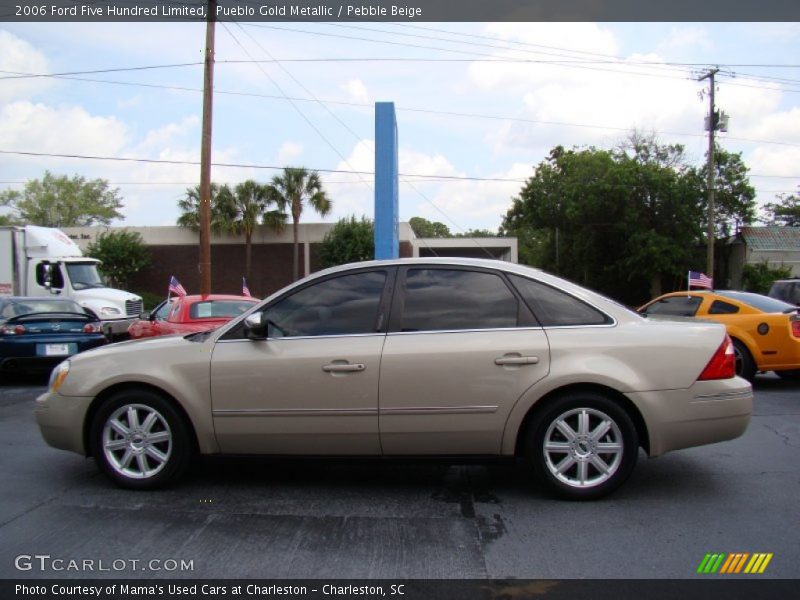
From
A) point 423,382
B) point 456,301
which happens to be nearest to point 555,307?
point 456,301

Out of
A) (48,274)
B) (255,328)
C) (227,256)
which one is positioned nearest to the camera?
(255,328)

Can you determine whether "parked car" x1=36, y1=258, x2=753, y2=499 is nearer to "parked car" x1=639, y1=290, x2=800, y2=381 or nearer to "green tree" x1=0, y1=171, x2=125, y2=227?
"parked car" x1=639, y1=290, x2=800, y2=381

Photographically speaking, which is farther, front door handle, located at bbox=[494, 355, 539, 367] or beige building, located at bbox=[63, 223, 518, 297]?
beige building, located at bbox=[63, 223, 518, 297]

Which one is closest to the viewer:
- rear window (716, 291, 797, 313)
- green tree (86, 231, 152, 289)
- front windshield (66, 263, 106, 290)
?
rear window (716, 291, 797, 313)

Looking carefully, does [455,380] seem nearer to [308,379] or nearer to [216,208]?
[308,379]

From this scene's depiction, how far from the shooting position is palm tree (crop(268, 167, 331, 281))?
118 feet

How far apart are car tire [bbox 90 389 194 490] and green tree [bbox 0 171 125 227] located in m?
65.3

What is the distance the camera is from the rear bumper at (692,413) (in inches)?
173

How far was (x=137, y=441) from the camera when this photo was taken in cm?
471

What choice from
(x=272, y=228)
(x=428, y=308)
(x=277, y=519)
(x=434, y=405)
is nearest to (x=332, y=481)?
(x=277, y=519)

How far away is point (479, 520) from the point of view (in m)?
4.20

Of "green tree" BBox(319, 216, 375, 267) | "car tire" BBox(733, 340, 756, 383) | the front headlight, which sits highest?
→ "green tree" BBox(319, 216, 375, 267)

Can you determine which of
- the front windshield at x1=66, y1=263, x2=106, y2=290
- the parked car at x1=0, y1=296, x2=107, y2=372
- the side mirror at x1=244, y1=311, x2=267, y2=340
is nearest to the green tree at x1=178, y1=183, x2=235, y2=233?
the front windshield at x1=66, y1=263, x2=106, y2=290

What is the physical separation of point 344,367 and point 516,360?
44.6 inches
